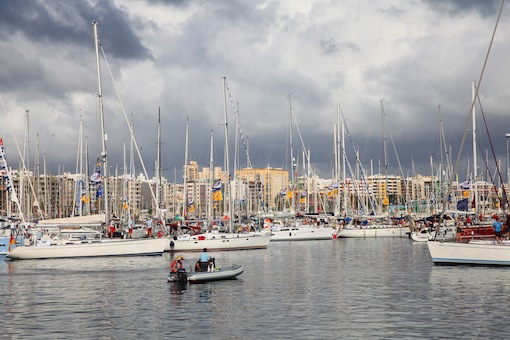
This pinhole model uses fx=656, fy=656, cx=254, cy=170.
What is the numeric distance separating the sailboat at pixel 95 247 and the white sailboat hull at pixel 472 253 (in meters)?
28.5

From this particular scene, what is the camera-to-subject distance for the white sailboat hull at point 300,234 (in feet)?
345

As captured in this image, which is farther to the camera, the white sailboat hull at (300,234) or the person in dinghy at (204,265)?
the white sailboat hull at (300,234)

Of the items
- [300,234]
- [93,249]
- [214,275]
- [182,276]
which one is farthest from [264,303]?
[300,234]

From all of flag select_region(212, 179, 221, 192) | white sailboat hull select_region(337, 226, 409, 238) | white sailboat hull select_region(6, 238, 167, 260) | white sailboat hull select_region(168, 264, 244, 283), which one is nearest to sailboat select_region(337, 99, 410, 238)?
white sailboat hull select_region(337, 226, 409, 238)

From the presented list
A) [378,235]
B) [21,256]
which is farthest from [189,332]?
[378,235]

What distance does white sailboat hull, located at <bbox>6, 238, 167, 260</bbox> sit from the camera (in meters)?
65.9

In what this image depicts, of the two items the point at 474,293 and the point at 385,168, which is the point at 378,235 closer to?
the point at 385,168

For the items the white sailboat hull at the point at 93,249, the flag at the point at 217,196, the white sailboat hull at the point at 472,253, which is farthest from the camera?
the flag at the point at 217,196

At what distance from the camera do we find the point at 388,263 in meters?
62.3

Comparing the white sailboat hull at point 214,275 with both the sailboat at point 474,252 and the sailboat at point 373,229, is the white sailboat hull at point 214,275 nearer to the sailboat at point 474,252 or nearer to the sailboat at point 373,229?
the sailboat at point 474,252

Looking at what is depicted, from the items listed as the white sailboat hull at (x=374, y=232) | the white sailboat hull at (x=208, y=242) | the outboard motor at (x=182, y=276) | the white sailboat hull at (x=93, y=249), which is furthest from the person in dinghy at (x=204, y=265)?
the white sailboat hull at (x=374, y=232)

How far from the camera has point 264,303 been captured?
123 feet

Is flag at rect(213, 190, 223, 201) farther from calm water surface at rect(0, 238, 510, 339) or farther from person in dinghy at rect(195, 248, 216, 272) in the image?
person in dinghy at rect(195, 248, 216, 272)

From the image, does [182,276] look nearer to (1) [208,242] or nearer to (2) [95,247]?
(2) [95,247]
